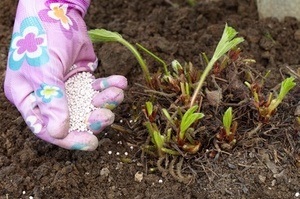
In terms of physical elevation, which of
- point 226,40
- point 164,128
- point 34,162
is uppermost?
point 226,40

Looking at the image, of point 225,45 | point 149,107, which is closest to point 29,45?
point 149,107

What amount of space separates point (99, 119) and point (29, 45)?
25 cm

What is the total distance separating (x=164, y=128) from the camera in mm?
1755

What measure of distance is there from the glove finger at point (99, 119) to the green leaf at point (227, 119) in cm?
28

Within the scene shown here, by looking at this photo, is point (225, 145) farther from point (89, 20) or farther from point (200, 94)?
point (89, 20)

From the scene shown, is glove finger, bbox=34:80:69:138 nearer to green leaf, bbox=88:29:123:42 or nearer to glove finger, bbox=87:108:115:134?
glove finger, bbox=87:108:115:134

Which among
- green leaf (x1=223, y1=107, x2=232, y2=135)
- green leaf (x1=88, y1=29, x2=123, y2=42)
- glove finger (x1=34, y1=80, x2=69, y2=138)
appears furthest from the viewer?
green leaf (x1=88, y1=29, x2=123, y2=42)

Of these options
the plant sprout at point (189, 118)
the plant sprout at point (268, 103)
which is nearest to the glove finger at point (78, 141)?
the plant sprout at point (189, 118)

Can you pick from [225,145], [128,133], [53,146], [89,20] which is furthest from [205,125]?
[89,20]

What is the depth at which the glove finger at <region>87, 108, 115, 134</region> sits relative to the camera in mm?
1631

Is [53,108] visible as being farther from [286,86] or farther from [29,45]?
[286,86]

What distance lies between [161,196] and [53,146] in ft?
1.07

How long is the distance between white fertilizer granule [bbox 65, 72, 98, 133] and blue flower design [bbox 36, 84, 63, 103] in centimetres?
9

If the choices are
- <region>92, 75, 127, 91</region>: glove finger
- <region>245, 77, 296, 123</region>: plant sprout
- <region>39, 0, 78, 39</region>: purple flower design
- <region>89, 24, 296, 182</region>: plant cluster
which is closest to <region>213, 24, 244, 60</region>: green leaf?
<region>89, 24, 296, 182</region>: plant cluster
